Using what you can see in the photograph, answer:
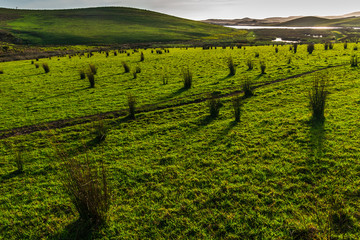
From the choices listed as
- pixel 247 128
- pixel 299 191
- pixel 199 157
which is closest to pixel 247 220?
pixel 299 191

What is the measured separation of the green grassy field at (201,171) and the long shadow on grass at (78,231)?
0.02 m

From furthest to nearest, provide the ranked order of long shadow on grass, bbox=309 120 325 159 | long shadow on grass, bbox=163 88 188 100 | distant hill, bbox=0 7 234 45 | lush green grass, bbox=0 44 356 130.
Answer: distant hill, bbox=0 7 234 45 → long shadow on grass, bbox=163 88 188 100 → lush green grass, bbox=0 44 356 130 → long shadow on grass, bbox=309 120 325 159

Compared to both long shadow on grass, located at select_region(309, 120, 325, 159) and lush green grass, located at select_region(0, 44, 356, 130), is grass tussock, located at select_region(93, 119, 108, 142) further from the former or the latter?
long shadow on grass, located at select_region(309, 120, 325, 159)

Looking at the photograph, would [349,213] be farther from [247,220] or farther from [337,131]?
[337,131]

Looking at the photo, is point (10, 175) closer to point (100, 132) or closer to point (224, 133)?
point (100, 132)

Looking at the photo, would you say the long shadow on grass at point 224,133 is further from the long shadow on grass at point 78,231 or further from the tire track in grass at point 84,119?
the long shadow on grass at point 78,231

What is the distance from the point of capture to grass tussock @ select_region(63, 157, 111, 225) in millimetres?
3266

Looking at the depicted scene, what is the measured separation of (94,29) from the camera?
92062mm

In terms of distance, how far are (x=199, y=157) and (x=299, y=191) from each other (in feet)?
7.98

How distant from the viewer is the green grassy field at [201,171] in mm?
3537

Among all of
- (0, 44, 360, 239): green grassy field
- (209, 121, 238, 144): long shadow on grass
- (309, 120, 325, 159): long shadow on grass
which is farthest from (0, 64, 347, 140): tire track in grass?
(309, 120, 325, 159): long shadow on grass

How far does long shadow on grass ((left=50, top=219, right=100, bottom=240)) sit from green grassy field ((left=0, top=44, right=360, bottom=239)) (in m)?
0.02

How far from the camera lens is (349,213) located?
133 inches

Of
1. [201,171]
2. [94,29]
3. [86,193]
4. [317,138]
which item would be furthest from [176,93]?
[94,29]
